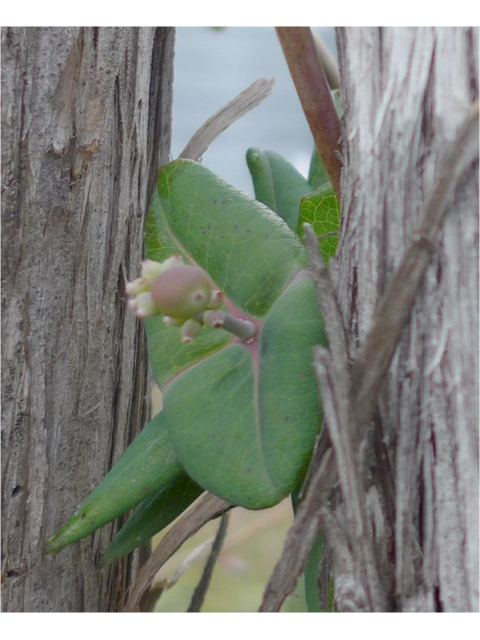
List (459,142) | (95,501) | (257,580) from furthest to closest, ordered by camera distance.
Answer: (257,580) → (95,501) → (459,142)

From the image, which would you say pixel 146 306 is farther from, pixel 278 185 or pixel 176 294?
pixel 278 185

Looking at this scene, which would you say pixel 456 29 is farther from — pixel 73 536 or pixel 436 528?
pixel 73 536

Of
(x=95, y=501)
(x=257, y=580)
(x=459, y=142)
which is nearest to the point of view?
(x=459, y=142)

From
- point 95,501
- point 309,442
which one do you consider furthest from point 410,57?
point 95,501

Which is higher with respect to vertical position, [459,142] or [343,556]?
[459,142]

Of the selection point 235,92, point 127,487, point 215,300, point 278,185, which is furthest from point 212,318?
point 235,92

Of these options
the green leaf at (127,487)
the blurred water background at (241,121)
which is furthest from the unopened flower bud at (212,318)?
the blurred water background at (241,121)
